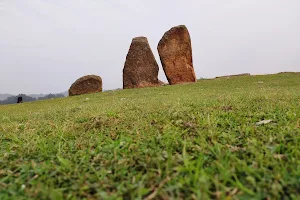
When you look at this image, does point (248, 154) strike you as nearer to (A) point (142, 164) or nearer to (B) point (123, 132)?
(A) point (142, 164)

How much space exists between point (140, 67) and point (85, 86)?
14.9ft

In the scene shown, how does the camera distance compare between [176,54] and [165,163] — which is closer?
[165,163]

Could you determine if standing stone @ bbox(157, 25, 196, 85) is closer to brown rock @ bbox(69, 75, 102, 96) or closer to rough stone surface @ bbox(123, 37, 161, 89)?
rough stone surface @ bbox(123, 37, 161, 89)

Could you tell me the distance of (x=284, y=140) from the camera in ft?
6.16

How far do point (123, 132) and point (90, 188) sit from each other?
119 cm

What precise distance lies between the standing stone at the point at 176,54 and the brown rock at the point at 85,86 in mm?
5539

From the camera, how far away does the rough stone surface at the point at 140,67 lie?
1878 cm

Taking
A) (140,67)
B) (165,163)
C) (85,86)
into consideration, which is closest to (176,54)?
(140,67)

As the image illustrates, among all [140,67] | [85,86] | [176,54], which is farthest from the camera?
[85,86]

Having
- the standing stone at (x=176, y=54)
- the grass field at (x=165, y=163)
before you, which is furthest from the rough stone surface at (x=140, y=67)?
the grass field at (x=165, y=163)

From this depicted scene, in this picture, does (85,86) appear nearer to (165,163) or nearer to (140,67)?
(140,67)

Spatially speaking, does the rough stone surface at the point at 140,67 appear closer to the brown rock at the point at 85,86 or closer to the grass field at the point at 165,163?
the brown rock at the point at 85,86

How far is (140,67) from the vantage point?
19.1 meters

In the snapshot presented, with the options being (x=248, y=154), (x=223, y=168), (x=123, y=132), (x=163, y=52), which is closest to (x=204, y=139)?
(x=248, y=154)
